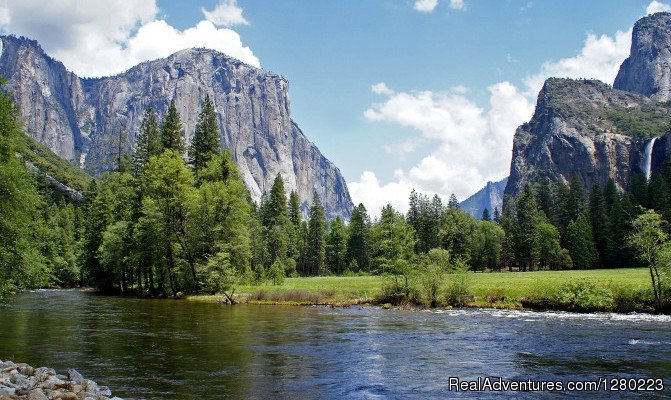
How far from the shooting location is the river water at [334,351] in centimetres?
1364

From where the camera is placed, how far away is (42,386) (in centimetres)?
1107

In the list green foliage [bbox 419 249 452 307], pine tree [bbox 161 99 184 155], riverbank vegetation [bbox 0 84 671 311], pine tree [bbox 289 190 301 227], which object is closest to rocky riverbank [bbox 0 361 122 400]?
riverbank vegetation [bbox 0 84 671 311]

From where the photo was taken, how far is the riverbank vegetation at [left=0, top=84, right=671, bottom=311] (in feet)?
107

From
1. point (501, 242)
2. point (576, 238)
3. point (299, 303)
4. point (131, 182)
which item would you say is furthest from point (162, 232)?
point (501, 242)

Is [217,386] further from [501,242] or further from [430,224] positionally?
[501,242]

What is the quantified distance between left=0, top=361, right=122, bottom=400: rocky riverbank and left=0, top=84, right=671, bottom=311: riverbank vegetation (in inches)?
500

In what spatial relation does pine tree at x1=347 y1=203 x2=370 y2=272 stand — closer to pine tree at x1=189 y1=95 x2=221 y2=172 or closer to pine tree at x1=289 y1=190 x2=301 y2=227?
pine tree at x1=289 y1=190 x2=301 y2=227

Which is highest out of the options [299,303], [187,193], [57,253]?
[187,193]

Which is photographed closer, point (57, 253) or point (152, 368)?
point (152, 368)

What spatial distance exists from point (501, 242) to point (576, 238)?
77.3 ft

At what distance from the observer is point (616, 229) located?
289 feet

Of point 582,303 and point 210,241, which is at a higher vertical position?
point 210,241

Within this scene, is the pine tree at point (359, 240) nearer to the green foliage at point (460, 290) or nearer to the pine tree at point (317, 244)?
the pine tree at point (317, 244)

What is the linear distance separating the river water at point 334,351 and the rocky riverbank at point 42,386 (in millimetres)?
1104
